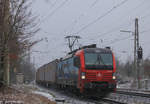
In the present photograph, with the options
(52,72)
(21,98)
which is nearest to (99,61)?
(21,98)

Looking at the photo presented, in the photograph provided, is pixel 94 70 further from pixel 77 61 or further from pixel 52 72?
pixel 52 72

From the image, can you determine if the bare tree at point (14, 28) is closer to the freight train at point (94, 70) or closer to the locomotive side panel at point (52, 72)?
the freight train at point (94, 70)

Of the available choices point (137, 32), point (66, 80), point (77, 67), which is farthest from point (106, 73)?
point (137, 32)

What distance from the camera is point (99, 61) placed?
56.5 ft

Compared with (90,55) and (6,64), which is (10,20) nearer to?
(6,64)

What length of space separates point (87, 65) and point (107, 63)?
1.28 meters

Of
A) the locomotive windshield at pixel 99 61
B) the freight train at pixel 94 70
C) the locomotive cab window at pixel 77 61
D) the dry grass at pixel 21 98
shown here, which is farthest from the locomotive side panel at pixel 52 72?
the dry grass at pixel 21 98

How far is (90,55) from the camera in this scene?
1745 cm

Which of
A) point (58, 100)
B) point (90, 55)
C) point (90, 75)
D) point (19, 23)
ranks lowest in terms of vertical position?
point (58, 100)

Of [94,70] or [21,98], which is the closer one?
[21,98]

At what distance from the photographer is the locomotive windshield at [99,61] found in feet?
55.6

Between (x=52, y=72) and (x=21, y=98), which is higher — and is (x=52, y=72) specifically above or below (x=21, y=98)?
above

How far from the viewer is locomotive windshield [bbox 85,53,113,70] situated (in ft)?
55.6

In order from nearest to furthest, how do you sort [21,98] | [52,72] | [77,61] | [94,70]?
[21,98]
[94,70]
[77,61]
[52,72]
